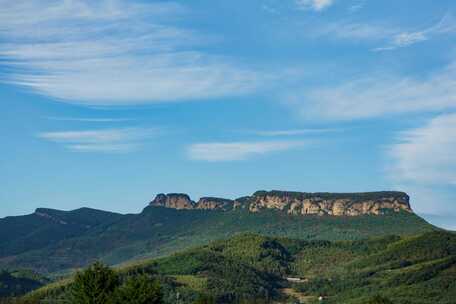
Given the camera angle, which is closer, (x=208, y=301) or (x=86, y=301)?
(x=86, y=301)

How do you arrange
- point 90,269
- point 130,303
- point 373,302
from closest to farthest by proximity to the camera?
point 130,303 < point 90,269 < point 373,302

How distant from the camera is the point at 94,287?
5113 inches

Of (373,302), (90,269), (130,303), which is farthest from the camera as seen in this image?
(373,302)

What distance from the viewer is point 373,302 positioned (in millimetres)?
146375

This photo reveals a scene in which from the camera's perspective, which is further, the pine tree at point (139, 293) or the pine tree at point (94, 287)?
the pine tree at point (94, 287)

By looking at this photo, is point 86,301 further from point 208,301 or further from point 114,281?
point 208,301

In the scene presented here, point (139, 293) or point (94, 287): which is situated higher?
point (94, 287)

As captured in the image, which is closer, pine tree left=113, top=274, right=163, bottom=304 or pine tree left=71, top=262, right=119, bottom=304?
pine tree left=113, top=274, right=163, bottom=304

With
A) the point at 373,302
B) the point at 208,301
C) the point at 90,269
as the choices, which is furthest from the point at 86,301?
the point at 373,302

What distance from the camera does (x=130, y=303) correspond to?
12306 centimetres

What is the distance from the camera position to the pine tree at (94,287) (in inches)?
5084

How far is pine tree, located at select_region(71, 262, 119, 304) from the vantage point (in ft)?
424

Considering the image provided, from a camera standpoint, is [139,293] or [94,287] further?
[94,287]

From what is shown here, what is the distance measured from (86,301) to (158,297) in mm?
12578
